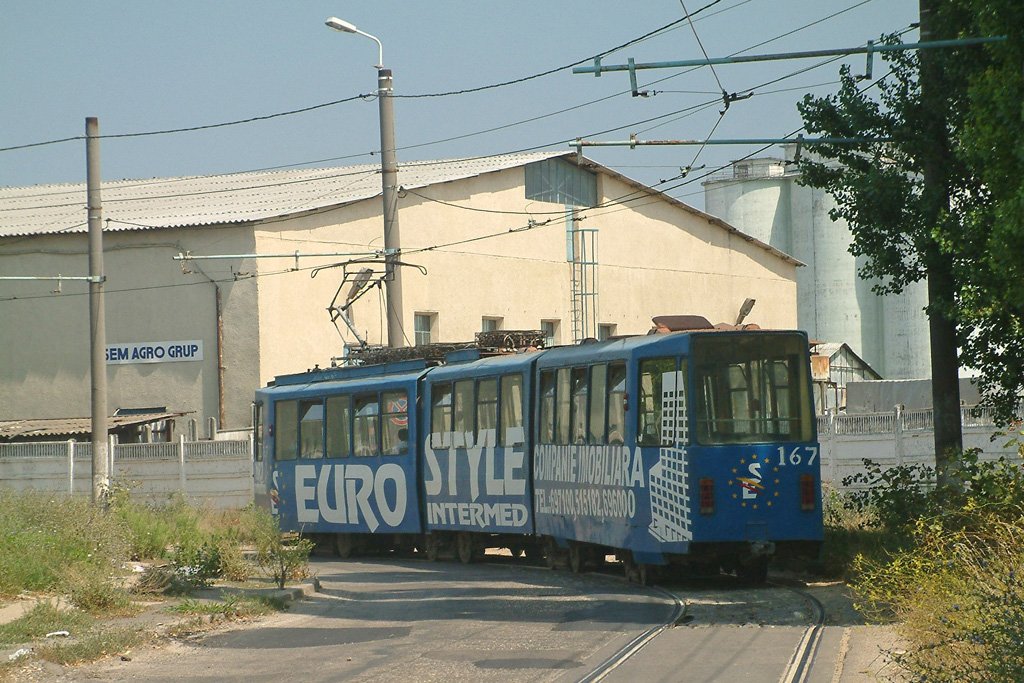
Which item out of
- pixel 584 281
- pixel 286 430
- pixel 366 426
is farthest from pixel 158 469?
pixel 584 281

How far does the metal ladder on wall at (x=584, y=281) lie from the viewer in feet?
145

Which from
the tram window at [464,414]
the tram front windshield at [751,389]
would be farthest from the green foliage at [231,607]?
the tram window at [464,414]

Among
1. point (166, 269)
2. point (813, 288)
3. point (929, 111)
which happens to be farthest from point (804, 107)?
point (813, 288)

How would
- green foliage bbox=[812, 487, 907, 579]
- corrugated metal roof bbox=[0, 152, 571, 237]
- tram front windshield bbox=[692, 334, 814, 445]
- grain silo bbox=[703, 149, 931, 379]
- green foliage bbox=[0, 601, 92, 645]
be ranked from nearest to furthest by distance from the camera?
green foliage bbox=[0, 601, 92, 645] < tram front windshield bbox=[692, 334, 814, 445] < green foliage bbox=[812, 487, 907, 579] < corrugated metal roof bbox=[0, 152, 571, 237] < grain silo bbox=[703, 149, 931, 379]

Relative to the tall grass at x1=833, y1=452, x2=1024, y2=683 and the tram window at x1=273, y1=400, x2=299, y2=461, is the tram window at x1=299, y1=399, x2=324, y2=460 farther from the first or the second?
the tall grass at x1=833, y1=452, x2=1024, y2=683

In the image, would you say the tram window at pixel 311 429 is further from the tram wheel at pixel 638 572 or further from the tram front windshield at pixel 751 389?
the tram front windshield at pixel 751 389

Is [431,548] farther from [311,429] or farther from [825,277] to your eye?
[825,277]

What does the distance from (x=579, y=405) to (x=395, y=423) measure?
514 cm

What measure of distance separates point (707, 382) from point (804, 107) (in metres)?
3.52

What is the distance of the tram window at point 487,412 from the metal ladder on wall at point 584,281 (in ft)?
81.8

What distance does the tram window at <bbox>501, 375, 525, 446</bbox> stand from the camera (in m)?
18.3

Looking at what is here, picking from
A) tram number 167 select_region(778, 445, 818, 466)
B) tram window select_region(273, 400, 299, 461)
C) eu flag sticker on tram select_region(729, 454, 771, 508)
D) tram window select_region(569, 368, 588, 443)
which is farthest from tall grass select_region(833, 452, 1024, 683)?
tram window select_region(273, 400, 299, 461)

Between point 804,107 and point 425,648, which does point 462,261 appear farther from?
point 425,648

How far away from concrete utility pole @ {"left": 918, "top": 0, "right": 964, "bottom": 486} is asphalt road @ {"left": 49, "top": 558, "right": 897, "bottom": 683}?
2.80m
